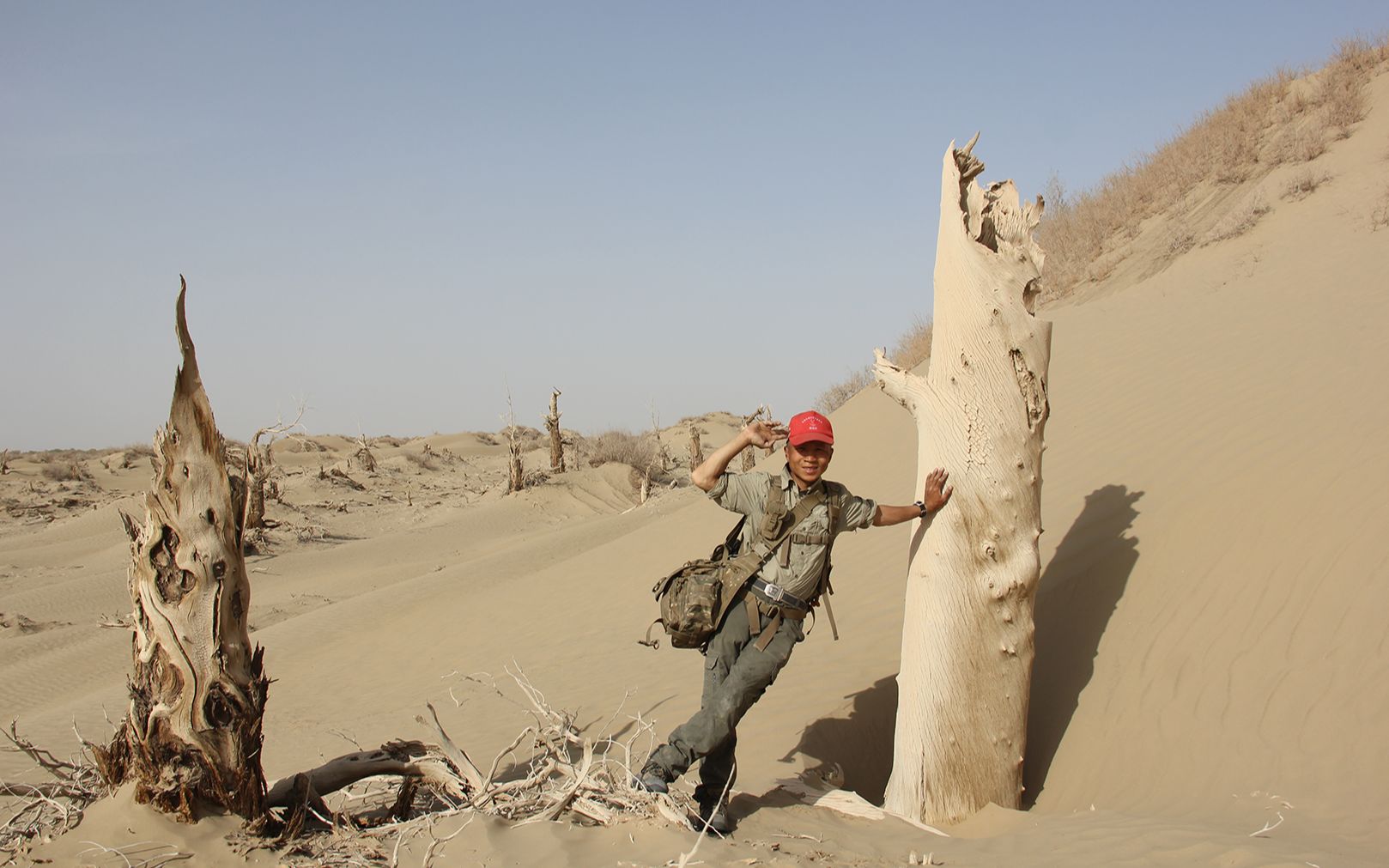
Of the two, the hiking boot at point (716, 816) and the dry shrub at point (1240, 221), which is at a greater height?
the dry shrub at point (1240, 221)

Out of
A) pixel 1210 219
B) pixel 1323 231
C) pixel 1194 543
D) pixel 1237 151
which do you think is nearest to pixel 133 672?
pixel 1194 543

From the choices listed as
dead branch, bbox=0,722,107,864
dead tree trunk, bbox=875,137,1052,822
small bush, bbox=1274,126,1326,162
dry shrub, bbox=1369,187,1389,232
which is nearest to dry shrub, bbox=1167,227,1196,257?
small bush, bbox=1274,126,1326,162

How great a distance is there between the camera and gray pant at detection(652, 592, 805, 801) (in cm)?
407

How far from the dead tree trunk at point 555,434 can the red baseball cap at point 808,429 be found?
70.2 feet

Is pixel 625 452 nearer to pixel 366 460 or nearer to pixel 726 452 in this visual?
pixel 366 460

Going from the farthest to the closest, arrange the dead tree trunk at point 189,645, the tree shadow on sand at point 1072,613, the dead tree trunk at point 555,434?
the dead tree trunk at point 555,434 < the tree shadow on sand at point 1072,613 < the dead tree trunk at point 189,645

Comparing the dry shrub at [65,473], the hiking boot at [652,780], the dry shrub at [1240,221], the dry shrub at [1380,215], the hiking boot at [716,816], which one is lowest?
the dry shrub at [65,473]

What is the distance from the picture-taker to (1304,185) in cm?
1591

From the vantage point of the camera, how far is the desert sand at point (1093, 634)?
12.6 ft

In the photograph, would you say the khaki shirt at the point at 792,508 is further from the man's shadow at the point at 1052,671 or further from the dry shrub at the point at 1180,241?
the dry shrub at the point at 1180,241

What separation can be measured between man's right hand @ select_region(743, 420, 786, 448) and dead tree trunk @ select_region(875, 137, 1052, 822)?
85 centimetres

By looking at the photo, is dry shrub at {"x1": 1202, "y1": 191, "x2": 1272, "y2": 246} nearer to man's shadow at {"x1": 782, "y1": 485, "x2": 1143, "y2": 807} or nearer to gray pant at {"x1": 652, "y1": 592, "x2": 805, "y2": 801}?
man's shadow at {"x1": 782, "y1": 485, "x2": 1143, "y2": 807}

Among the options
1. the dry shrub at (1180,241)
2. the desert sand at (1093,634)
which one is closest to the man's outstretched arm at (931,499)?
the desert sand at (1093,634)

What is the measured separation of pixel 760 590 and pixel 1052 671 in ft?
7.85
